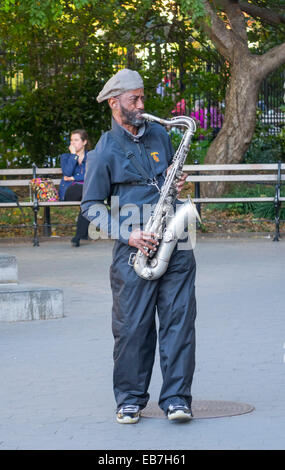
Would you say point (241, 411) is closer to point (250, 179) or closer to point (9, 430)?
point (9, 430)

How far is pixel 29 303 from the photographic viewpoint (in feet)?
27.2

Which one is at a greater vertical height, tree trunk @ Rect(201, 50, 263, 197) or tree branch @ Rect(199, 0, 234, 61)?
tree branch @ Rect(199, 0, 234, 61)

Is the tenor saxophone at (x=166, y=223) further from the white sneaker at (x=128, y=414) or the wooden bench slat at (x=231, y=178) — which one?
the wooden bench slat at (x=231, y=178)

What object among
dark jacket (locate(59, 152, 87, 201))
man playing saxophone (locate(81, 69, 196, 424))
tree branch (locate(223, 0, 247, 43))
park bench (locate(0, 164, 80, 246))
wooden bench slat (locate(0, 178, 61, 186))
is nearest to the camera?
man playing saxophone (locate(81, 69, 196, 424))

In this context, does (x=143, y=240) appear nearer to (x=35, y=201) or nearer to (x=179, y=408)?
(x=179, y=408)

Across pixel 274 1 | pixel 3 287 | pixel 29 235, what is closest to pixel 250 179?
pixel 29 235

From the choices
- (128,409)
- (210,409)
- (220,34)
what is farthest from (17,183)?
(128,409)

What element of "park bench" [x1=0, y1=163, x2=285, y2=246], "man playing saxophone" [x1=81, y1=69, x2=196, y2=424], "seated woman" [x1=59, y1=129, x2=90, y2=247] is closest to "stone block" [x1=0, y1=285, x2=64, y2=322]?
"man playing saxophone" [x1=81, y1=69, x2=196, y2=424]

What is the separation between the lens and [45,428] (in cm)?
514

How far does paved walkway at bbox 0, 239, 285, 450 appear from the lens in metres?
4.95

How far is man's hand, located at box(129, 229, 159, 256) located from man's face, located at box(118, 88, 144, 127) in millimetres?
597

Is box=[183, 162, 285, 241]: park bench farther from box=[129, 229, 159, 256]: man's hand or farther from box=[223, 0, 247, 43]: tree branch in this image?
box=[129, 229, 159, 256]: man's hand

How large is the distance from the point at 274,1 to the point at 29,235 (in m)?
6.91

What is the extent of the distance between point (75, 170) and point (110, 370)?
760 cm
